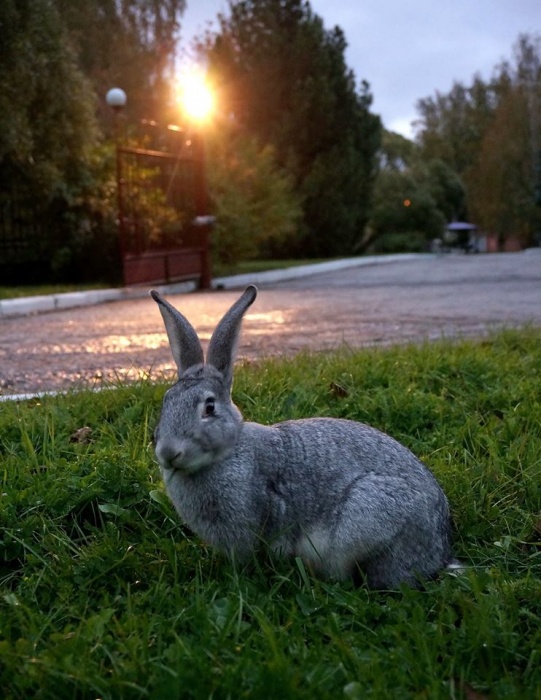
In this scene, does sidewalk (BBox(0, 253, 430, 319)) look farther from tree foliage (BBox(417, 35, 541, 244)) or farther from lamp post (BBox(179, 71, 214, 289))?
tree foliage (BBox(417, 35, 541, 244))

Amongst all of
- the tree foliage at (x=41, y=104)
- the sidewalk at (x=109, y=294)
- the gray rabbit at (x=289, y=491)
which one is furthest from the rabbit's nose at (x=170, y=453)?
the tree foliage at (x=41, y=104)

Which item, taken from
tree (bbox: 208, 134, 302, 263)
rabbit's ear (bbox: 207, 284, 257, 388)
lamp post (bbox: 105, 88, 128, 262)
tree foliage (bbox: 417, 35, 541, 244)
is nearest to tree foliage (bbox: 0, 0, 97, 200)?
lamp post (bbox: 105, 88, 128, 262)

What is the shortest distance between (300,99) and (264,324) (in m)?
25.1

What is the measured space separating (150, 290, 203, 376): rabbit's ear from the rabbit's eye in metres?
0.26

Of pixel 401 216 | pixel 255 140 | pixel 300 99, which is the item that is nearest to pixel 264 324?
pixel 255 140

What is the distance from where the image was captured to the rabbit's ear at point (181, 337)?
297 cm

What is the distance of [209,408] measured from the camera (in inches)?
110

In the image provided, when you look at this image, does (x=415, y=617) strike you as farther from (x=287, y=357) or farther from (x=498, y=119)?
(x=498, y=119)

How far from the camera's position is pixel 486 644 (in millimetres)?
2387

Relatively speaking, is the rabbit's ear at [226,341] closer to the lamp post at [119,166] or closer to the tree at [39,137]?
the lamp post at [119,166]

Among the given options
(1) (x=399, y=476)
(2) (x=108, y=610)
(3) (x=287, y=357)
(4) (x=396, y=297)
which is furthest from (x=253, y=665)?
(4) (x=396, y=297)

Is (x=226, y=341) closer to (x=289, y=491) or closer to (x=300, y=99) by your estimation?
(x=289, y=491)

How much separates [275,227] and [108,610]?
20.5 metres

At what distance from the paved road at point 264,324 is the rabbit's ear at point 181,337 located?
1.90 metres
